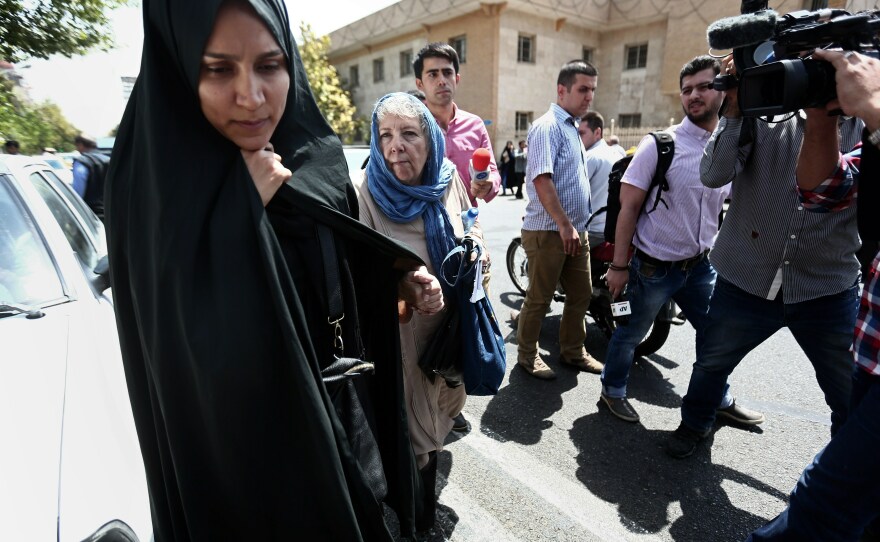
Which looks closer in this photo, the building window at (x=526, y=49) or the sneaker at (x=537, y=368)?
the sneaker at (x=537, y=368)

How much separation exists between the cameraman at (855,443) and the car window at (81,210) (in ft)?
12.2

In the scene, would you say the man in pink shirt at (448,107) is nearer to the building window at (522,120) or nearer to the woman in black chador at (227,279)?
the woman in black chador at (227,279)

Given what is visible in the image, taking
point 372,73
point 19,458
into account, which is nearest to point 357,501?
point 19,458

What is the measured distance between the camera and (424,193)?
192cm

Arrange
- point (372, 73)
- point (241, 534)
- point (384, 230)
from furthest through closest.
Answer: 1. point (372, 73)
2. point (384, 230)
3. point (241, 534)

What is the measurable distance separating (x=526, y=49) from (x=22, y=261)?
2454 centimetres

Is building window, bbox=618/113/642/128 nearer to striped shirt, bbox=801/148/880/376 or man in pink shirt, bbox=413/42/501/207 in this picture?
man in pink shirt, bbox=413/42/501/207

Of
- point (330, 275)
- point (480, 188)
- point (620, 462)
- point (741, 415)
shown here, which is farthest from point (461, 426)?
point (330, 275)

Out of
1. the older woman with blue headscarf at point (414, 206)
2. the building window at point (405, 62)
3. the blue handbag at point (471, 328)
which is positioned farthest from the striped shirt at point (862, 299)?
the building window at point (405, 62)

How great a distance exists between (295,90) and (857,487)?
1926 mm

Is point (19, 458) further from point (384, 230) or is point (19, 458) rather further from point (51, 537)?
point (384, 230)

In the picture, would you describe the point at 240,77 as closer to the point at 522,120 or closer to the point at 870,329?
the point at 870,329

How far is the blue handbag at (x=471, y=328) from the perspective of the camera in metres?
1.90

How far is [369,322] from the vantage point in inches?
58.3
